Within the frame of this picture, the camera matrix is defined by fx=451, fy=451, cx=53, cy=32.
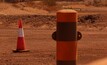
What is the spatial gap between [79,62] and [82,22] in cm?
1925

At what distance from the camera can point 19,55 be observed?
1317cm

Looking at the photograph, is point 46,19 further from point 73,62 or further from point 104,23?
point 73,62

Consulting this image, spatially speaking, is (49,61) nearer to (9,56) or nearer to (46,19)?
(9,56)

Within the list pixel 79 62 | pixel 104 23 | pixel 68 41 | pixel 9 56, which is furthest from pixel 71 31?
pixel 104 23

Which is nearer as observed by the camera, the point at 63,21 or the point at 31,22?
the point at 63,21

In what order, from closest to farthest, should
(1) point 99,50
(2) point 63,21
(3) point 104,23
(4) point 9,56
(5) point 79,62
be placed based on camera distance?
(2) point 63,21
(5) point 79,62
(4) point 9,56
(1) point 99,50
(3) point 104,23

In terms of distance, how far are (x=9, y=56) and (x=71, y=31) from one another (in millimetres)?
6993

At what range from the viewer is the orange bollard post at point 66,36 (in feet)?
20.3

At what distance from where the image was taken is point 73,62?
6285 millimetres

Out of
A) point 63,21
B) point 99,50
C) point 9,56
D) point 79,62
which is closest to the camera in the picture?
point 63,21

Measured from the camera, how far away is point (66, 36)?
6230 millimetres

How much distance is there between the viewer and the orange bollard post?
618cm

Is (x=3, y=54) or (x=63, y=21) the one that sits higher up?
(x=63, y=21)

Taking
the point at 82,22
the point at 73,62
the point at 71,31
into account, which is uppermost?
the point at 71,31
